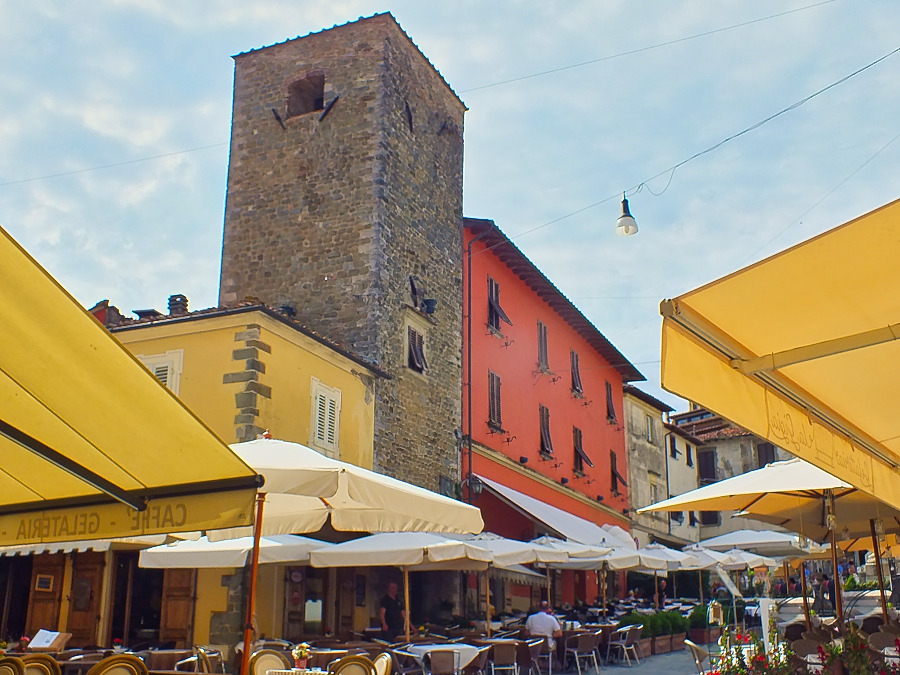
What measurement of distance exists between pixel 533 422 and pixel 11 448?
18534 millimetres

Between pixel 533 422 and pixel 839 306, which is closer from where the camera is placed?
pixel 839 306

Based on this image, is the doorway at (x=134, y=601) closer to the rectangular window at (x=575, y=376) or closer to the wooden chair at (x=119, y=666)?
the wooden chair at (x=119, y=666)

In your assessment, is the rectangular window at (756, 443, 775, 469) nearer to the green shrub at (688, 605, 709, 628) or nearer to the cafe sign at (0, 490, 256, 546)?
the green shrub at (688, 605, 709, 628)

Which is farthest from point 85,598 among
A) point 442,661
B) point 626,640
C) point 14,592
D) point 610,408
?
point 610,408

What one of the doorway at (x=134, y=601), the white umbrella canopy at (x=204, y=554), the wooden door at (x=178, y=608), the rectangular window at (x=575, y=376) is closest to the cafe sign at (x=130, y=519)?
the white umbrella canopy at (x=204, y=554)

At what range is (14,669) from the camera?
4957mm

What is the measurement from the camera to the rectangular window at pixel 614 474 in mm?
27938

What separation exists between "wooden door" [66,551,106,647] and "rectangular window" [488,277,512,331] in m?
10.3

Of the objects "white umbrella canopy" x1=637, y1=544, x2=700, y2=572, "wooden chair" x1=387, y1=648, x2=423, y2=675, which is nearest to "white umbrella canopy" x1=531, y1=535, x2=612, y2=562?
"white umbrella canopy" x1=637, y1=544, x2=700, y2=572

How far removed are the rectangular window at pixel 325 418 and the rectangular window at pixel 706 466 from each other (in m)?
27.7

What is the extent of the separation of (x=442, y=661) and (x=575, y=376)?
16.4m

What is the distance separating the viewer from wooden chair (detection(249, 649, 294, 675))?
7285 mm

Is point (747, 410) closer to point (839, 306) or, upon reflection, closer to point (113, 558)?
point (839, 306)

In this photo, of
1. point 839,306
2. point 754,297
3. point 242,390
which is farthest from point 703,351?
point 242,390
